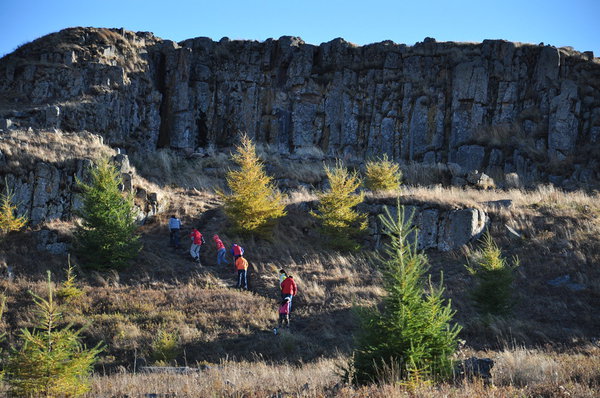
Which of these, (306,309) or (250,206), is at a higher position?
(250,206)

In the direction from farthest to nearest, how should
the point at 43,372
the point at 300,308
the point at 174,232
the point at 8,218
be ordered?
the point at 174,232 < the point at 8,218 < the point at 300,308 < the point at 43,372

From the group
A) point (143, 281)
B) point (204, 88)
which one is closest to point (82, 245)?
point (143, 281)

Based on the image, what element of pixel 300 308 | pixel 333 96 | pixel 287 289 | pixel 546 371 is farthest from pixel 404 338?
pixel 333 96

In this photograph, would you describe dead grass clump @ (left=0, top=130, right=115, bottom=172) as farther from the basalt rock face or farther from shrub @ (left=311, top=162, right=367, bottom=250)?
shrub @ (left=311, top=162, right=367, bottom=250)

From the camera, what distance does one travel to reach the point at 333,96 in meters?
41.4

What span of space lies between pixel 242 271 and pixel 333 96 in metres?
28.6

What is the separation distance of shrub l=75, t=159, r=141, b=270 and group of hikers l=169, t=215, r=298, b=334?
2.15m

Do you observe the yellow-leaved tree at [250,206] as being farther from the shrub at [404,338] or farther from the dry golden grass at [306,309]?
the shrub at [404,338]

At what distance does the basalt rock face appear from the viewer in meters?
34.6

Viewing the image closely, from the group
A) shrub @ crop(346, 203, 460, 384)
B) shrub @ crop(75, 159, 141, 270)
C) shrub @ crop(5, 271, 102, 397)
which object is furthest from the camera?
shrub @ crop(75, 159, 141, 270)

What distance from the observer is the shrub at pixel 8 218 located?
17406 mm

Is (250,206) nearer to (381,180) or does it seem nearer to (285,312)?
(285,312)

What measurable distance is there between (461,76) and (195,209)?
88.6ft

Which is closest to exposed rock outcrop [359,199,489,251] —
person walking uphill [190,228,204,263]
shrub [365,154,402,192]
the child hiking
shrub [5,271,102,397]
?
shrub [365,154,402,192]
